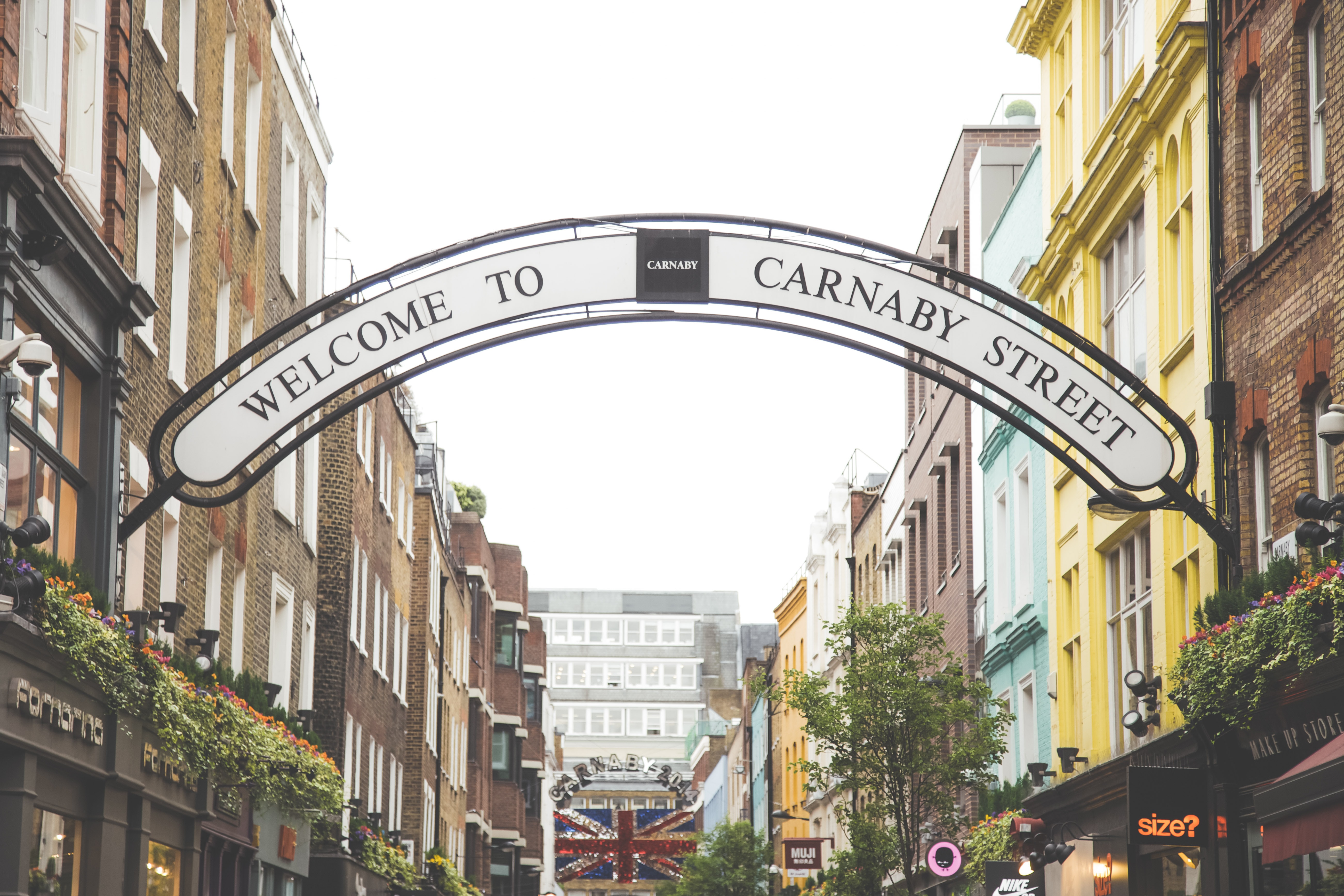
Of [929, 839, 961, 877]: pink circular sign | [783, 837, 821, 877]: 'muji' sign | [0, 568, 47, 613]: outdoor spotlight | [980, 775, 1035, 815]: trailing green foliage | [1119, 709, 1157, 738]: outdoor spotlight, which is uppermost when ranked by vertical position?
[0, 568, 47, 613]: outdoor spotlight

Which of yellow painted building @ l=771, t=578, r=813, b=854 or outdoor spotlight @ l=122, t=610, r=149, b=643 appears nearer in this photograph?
outdoor spotlight @ l=122, t=610, r=149, b=643

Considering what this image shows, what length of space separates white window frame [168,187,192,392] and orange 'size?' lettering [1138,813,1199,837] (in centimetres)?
1162

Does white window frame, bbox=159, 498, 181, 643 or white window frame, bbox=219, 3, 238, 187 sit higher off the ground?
white window frame, bbox=219, 3, 238, 187

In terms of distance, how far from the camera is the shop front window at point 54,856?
1450 cm

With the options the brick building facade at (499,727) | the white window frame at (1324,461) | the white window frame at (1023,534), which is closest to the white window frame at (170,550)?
the white window frame at (1324,461)

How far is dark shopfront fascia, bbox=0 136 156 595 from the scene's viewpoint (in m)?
13.3

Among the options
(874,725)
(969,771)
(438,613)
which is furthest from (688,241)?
(438,613)

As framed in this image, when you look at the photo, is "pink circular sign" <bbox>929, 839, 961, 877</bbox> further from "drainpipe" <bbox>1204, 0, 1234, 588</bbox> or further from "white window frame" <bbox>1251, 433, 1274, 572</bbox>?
"white window frame" <bbox>1251, 433, 1274, 572</bbox>

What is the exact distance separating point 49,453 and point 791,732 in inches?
2040

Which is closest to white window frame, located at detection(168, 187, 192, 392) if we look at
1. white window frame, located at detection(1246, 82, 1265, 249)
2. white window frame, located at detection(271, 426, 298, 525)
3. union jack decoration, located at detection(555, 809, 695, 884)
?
white window frame, located at detection(271, 426, 298, 525)

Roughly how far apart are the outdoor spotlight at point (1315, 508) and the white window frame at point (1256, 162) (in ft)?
18.1

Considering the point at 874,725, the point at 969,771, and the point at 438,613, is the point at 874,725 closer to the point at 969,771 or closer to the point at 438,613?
the point at 969,771

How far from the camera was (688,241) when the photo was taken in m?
14.4

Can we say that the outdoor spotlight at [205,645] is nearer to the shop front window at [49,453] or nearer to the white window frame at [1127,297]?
the shop front window at [49,453]
